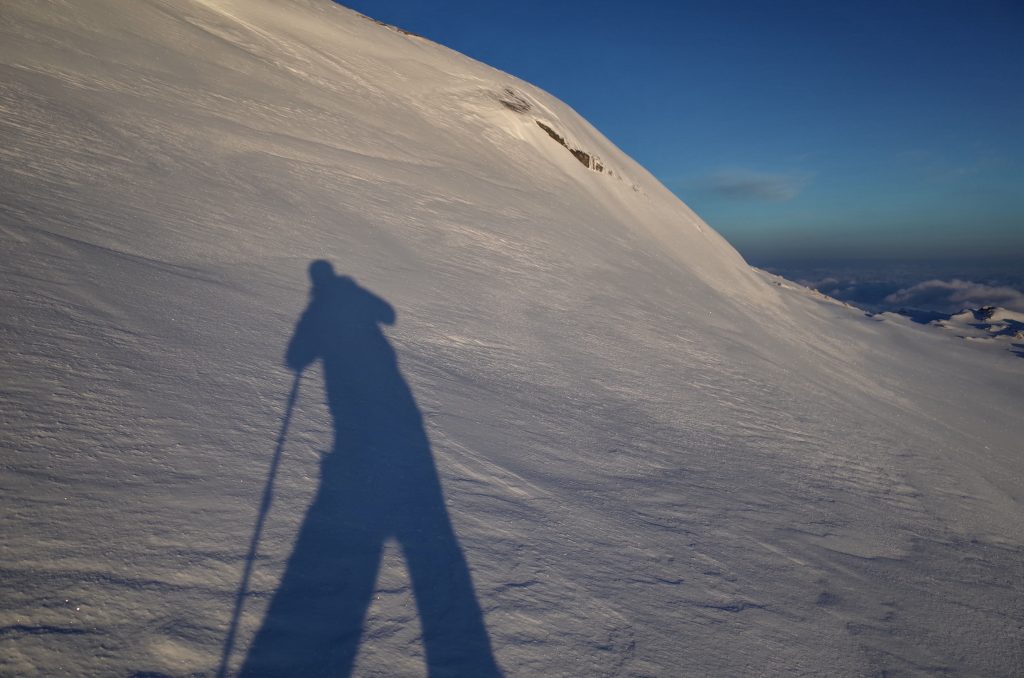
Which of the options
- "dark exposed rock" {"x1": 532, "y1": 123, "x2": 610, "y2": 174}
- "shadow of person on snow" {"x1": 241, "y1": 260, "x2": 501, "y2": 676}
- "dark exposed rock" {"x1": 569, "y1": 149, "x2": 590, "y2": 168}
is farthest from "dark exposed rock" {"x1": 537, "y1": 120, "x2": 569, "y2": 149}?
"shadow of person on snow" {"x1": 241, "y1": 260, "x2": 501, "y2": 676}

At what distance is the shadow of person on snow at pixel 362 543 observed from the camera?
179cm

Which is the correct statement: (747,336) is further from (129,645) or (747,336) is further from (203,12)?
(203,12)

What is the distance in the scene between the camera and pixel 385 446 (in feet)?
9.75

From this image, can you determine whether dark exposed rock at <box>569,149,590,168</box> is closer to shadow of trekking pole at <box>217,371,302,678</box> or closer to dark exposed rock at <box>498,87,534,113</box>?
dark exposed rock at <box>498,87,534,113</box>

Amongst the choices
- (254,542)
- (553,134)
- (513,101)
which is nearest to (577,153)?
(553,134)

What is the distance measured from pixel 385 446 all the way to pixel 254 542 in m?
0.99

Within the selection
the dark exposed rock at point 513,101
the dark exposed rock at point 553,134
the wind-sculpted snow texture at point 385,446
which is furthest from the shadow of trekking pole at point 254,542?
the dark exposed rock at point 553,134

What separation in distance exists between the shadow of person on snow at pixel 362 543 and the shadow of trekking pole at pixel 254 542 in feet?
0.27

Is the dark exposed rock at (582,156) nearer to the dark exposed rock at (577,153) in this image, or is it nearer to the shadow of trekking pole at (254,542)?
the dark exposed rock at (577,153)

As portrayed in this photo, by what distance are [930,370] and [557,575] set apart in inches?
570

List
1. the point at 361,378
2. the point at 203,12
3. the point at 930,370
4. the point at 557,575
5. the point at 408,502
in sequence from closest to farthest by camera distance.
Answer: the point at 557,575, the point at 408,502, the point at 361,378, the point at 203,12, the point at 930,370

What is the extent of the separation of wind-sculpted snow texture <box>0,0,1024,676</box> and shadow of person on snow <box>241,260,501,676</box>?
14 millimetres

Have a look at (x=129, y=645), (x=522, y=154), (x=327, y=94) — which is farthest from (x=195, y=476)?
(x=522, y=154)

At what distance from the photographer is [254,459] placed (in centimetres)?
249
